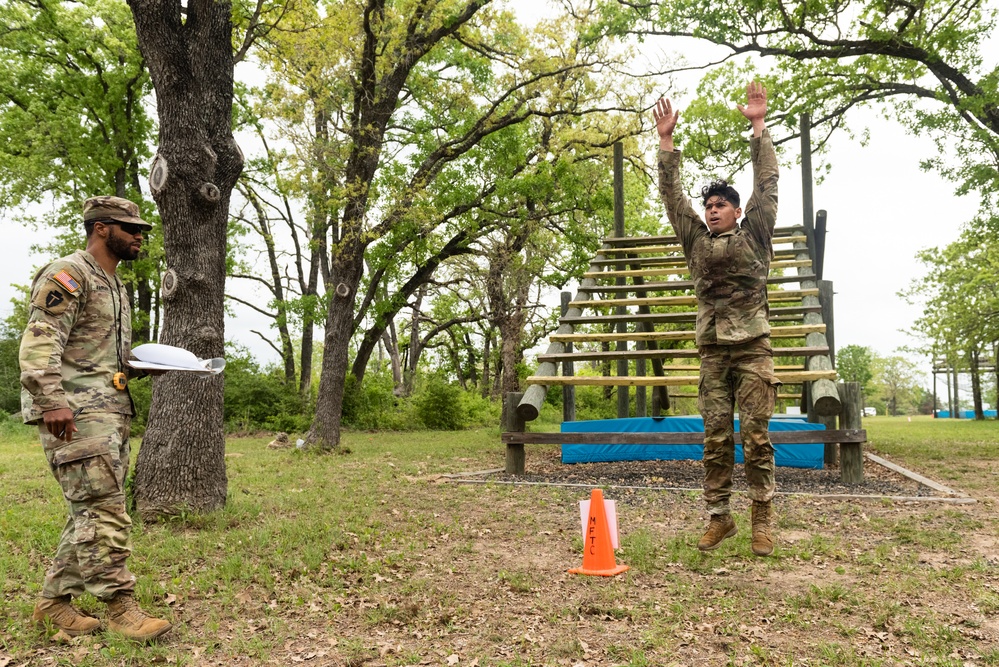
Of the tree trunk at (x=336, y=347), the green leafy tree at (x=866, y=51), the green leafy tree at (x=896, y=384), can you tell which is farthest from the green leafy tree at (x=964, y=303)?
the green leafy tree at (x=896, y=384)

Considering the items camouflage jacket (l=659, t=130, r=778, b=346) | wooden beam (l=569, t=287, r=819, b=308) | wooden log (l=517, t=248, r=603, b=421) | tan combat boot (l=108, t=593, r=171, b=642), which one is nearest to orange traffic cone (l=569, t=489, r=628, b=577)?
camouflage jacket (l=659, t=130, r=778, b=346)

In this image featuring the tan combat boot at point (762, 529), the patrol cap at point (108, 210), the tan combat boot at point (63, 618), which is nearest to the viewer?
the tan combat boot at point (63, 618)

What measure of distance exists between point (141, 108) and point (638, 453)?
1867 cm

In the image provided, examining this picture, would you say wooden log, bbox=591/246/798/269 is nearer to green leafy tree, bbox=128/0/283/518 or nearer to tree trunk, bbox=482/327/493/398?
green leafy tree, bbox=128/0/283/518

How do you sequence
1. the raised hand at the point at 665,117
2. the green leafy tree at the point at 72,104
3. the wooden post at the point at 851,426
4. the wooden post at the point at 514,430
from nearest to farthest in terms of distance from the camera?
the raised hand at the point at 665,117
the wooden post at the point at 851,426
the wooden post at the point at 514,430
the green leafy tree at the point at 72,104

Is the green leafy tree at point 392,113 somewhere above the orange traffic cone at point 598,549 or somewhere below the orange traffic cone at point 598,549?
above

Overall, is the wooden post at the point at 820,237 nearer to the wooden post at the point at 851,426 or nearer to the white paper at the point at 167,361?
the wooden post at the point at 851,426

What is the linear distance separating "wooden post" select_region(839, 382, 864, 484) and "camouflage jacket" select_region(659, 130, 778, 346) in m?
3.58

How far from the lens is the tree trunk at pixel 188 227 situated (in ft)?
21.5

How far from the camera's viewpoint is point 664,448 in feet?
35.7

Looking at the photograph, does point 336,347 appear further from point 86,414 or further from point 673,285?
point 86,414

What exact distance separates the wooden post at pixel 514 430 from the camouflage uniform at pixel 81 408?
575cm

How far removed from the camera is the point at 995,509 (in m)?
6.67

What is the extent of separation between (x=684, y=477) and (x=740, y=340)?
459 cm
